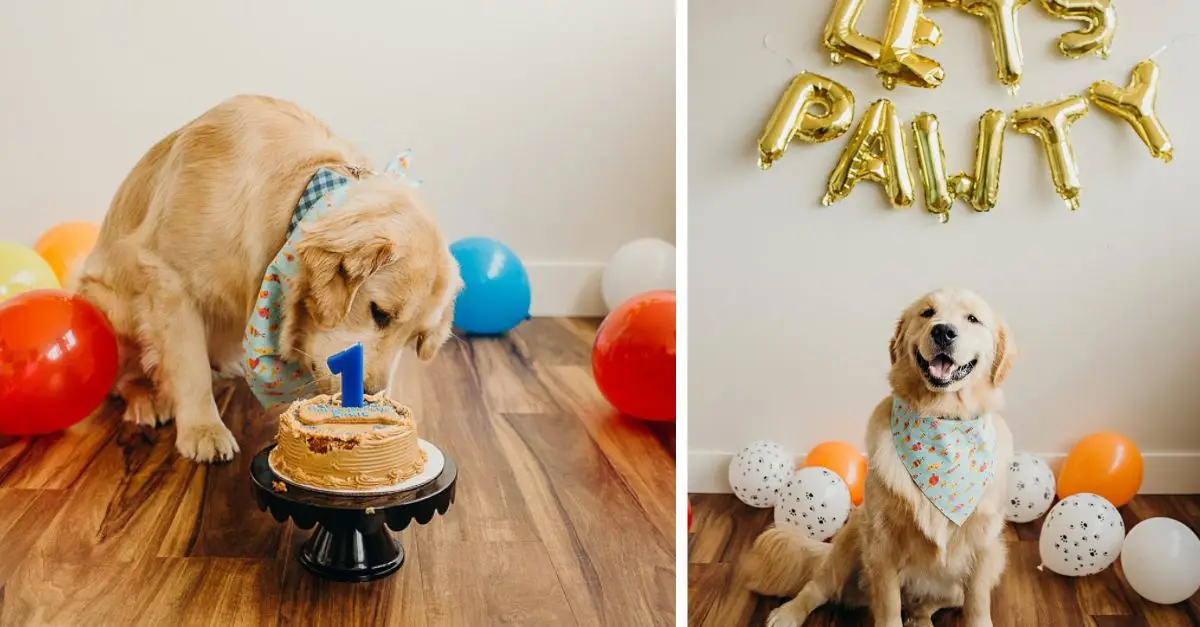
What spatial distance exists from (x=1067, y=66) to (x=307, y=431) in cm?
186

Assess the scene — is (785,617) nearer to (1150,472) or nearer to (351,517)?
(351,517)

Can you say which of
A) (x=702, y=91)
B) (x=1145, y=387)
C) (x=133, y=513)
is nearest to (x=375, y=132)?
(x=702, y=91)

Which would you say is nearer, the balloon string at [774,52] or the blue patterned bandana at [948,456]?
the blue patterned bandana at [948,456]

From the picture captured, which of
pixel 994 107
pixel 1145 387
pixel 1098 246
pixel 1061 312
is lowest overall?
pixel 1145 387

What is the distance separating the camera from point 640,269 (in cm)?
301

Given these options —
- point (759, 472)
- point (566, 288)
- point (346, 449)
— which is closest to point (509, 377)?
point (759, 472)

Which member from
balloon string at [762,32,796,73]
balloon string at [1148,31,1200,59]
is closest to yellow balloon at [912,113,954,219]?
balloon string at [762,32,796,73]

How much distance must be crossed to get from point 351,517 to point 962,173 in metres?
1.63

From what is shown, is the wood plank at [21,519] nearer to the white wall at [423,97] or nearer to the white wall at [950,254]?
the white wall at [950,254]

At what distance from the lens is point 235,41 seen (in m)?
3.00

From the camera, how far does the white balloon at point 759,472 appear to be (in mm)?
2262

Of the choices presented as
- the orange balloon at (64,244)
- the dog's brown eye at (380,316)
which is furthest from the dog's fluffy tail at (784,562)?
the orange balloon at (64,244)

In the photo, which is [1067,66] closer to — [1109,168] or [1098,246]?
[1109,168]

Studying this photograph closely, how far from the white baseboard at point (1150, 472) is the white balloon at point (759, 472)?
5.0 inches
